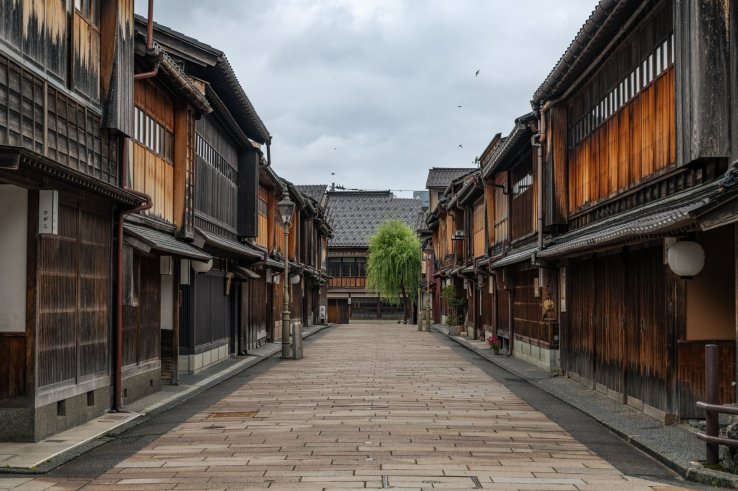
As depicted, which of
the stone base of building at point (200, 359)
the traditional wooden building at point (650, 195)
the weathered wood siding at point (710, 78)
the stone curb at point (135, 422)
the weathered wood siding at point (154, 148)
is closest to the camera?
the stone curb at point (135, 422)

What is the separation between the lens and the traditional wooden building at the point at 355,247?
85.5 meters

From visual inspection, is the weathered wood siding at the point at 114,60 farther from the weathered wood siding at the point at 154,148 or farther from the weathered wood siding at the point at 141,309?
the weathered wood siding at the point at 141,309

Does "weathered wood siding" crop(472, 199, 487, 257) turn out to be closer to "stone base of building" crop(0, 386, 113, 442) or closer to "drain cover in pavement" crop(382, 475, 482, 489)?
"stone base of building" crop(0, 386, 113, 442)

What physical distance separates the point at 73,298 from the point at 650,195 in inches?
397

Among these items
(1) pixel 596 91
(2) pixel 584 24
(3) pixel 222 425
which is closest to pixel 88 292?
(3) pixel 222 425

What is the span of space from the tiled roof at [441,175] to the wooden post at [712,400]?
217 ft

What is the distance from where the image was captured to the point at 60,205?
515 inches

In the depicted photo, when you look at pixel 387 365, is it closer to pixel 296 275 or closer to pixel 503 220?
pixel 503 220

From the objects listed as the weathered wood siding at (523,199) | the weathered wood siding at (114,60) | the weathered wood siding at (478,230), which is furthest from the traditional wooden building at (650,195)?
the weathered wood siding at (478,230)

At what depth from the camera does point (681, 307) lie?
13586 millimetres

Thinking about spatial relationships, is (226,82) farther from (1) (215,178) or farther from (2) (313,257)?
(2) (313,257)

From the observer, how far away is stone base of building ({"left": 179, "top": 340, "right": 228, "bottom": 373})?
23719 mm

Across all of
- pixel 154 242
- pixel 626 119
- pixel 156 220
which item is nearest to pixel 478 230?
pixel 156 220

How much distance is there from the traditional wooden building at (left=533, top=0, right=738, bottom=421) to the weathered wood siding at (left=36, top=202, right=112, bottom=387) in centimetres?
864
